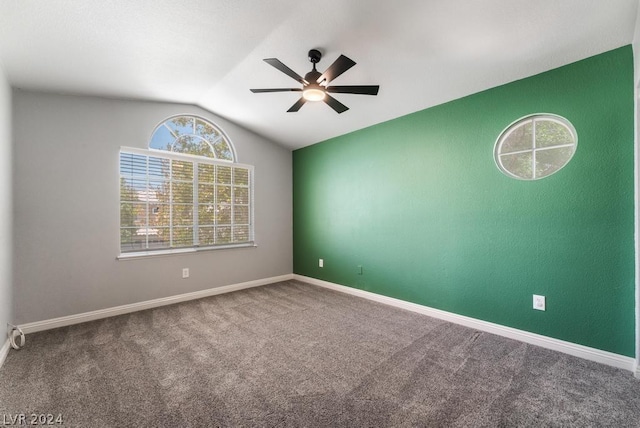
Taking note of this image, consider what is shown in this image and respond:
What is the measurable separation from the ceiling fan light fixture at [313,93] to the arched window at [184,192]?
2420 millimetres

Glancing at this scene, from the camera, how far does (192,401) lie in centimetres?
181

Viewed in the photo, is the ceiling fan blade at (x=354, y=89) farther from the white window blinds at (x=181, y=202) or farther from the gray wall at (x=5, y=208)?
the gray wall at (x=5, y=208)

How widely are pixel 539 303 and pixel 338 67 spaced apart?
280 cm

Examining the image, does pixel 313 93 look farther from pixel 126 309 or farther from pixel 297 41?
pixel 126 309

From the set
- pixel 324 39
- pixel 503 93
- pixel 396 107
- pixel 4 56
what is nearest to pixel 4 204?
pixel 4 56

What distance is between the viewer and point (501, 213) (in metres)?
2.85

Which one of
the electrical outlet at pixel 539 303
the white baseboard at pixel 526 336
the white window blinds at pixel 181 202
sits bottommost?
the white baseboard at pixel 526 336

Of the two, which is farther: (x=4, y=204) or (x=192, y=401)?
(x=4, y=204)

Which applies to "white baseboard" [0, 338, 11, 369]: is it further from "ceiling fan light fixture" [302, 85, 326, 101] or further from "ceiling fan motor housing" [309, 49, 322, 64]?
"ceiling fan motor housing" [309, 49, 322, 64]

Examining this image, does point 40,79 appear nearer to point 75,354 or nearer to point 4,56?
point 4,56

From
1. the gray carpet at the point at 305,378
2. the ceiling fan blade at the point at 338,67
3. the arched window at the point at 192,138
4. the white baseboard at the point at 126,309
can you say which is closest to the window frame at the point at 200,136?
the arched window at the point at 192,138

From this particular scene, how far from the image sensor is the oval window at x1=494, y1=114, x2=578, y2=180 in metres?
2.56

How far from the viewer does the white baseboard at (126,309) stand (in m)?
2.99

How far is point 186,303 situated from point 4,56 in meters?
3.14
